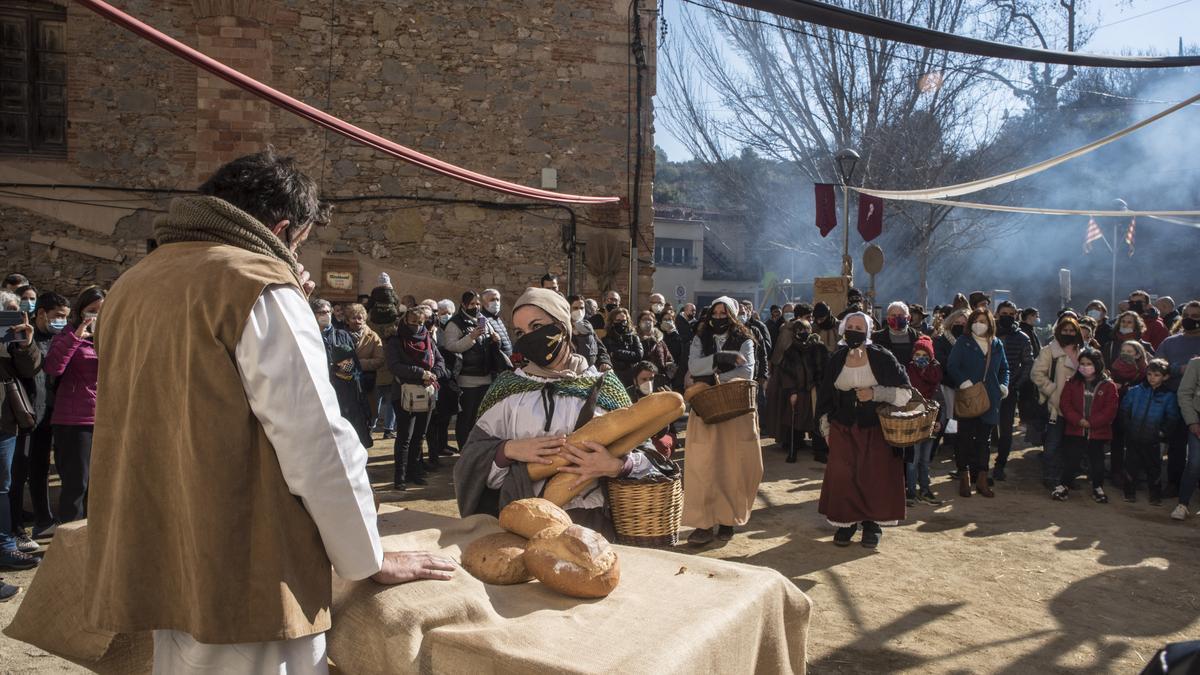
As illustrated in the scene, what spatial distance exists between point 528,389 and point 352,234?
10.3 meters

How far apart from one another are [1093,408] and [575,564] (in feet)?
26.0

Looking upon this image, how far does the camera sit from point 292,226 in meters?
1.97

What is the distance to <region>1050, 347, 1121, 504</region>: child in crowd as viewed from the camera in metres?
8.10

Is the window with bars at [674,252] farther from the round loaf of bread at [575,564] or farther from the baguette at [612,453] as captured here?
the round loaf of bread at [575,564]

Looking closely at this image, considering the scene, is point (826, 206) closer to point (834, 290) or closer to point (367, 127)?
point (834, 290)

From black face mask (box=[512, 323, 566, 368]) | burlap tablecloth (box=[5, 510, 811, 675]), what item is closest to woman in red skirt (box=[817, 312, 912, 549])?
black face mask (box=[512, 323, 566, 368])

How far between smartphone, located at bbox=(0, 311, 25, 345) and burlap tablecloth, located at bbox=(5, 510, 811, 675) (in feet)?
13.1

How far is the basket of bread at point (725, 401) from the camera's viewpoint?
225 inches

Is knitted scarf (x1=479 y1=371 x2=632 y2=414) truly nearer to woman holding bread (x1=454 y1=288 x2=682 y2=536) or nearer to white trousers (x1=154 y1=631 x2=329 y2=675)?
woman holding bread (x1=454 y1=288 x2=682 y2=536)

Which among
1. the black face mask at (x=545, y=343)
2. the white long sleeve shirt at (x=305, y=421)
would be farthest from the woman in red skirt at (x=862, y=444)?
the white long sleeve shirt at (x=305, y=421)

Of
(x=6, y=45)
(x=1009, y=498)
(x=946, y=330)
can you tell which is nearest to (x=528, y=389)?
(x=1009, y=498)

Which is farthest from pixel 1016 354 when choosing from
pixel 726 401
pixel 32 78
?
pixel 32 78

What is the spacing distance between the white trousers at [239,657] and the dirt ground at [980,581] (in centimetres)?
265

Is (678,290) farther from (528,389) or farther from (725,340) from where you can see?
(528,389)
